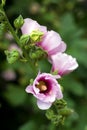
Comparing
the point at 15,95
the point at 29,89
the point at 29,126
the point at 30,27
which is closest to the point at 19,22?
the point at 30,27

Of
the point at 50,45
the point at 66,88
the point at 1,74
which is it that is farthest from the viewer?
the point at 1,74

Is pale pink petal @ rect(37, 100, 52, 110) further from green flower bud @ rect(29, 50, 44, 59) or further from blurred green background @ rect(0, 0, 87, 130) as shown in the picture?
blurred green background @ rect(0, 0, 87, 130)

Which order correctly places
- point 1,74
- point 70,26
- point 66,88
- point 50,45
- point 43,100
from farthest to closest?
point 1,74, point 70,26, point 66,88, point 50,45, point 43,100

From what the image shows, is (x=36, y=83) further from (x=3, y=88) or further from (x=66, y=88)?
(x=3, y=88)

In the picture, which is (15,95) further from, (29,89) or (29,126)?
(29,89)

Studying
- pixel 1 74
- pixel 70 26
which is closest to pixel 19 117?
pixel 1 74

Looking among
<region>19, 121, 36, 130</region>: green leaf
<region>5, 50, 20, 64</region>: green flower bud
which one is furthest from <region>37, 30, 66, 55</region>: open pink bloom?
<region>19, 121, 36, 130</region>: green leaf

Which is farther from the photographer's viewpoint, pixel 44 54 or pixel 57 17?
pixel 57 17
